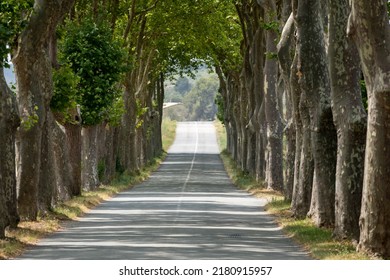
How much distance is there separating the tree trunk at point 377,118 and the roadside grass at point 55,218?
20.1 ft

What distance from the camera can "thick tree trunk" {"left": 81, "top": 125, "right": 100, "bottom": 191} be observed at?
48.2 meters

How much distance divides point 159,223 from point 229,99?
54305 mm

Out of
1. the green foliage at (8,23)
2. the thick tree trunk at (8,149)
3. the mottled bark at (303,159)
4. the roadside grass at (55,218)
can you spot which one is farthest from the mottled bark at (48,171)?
the green foliage at (8,23)

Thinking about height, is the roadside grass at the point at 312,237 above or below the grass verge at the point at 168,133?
above

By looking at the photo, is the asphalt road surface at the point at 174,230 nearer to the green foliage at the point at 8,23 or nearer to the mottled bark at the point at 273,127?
the mottled bark at the point at 273,127

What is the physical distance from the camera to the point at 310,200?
31312mm

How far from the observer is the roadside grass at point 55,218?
22.6 meters

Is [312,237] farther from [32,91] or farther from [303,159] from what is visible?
[32,91]

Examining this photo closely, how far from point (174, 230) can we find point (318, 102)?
431cm

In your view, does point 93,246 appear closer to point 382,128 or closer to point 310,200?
point 382,128

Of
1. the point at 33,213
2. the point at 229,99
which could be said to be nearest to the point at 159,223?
the point at 33,213

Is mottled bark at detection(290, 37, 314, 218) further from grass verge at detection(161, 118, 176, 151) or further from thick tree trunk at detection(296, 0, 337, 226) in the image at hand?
grass verge at detection(161, 118, 176, 151)

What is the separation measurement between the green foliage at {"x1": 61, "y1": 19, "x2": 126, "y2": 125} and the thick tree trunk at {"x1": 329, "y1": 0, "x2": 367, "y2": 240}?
20140 millimetres

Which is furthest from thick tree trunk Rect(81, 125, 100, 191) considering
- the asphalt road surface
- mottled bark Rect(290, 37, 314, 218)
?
mottled bark Rect(290, 37, 314, 218)
